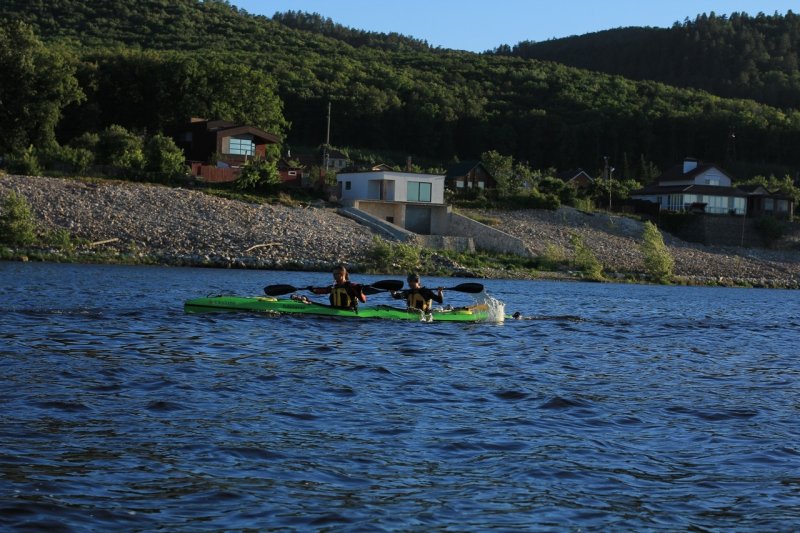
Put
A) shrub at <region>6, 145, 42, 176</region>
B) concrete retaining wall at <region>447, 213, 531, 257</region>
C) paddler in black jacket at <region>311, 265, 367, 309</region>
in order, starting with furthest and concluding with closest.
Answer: concrete retaining wall at <region>447, 213, 531, 257</region>
shrub at <region>6, 145, 42, 176</region>
paddler in black jacket at <region>311, 265, 367, 309</region>

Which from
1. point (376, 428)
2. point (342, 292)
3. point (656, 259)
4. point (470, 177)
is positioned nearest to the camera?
point (376, 428)

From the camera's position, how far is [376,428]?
11961 millimetres

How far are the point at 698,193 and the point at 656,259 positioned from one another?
2708 centimetres

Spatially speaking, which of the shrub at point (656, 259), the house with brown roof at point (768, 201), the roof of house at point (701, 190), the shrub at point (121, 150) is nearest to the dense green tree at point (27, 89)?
the shrub at point (121, 150)

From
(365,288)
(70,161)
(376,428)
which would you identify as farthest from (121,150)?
(376,428)

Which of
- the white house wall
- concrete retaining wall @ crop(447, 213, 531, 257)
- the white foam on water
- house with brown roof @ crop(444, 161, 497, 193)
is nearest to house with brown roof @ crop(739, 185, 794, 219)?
house with brown roof @ crop(444, 161, 497, 193)

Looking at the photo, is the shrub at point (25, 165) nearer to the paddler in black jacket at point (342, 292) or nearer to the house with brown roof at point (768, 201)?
the paddler in black jacket at point (342, 292)

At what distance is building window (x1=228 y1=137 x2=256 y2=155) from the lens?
71375mm

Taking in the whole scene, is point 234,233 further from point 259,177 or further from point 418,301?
point 418,301

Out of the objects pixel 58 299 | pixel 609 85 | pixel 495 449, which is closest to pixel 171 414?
pixel 495 449

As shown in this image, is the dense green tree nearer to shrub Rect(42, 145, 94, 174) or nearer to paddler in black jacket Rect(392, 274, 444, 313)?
shrub Rect(42, 145, 94, 174)

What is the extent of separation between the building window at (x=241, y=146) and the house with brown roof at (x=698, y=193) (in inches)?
1263

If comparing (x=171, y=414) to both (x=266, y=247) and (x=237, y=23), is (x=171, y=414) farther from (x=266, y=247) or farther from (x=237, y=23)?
(x=237, y=23)

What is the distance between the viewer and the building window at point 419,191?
66.3 m
